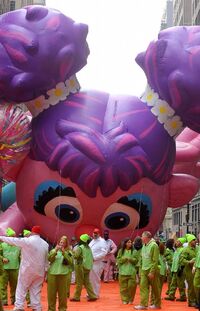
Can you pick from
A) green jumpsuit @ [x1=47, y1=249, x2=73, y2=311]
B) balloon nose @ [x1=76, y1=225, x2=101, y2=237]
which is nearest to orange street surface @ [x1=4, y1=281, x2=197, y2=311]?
green jumpsuit @ [x1=47, y1=249, x2=73, y2=311]

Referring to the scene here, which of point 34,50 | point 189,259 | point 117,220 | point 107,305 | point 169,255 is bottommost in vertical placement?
point 107,305

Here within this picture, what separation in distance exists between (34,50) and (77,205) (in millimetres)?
3534

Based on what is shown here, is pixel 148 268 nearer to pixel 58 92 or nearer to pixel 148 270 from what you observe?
pixel 148 270

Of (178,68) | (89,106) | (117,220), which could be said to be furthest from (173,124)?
(117,220)

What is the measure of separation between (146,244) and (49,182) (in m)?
3.33

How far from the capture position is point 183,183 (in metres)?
14.6

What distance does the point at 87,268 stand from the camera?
40.6 feet

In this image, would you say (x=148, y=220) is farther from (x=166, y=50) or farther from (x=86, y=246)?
(x=166, y=50)

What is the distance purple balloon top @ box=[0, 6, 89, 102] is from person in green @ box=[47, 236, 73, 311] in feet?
15.2

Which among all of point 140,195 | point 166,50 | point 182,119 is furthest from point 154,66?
point 140,195

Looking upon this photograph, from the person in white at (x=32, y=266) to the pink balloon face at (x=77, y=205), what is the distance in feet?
12.3

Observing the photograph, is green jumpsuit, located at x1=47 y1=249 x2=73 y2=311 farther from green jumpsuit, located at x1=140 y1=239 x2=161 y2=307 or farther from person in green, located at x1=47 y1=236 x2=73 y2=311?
green jumpsuit, located at x1=140 y1=239 x2=161 y2=307

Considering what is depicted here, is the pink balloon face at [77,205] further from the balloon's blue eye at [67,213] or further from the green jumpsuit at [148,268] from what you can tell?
the green jumpsuit at [148,268]

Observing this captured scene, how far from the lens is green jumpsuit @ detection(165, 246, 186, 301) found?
1238cm
